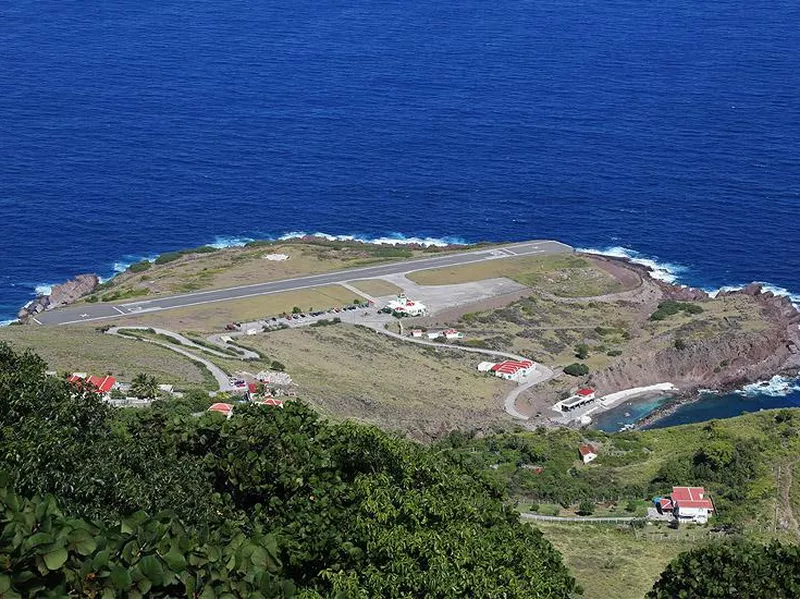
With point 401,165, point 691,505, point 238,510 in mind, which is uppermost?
point 401,165

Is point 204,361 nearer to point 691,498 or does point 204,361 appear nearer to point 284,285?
point 284,285

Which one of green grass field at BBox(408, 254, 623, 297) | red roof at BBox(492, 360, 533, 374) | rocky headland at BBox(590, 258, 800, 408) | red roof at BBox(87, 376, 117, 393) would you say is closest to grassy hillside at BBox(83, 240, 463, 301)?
green grass field at BBox(408, 254, 623, 297)

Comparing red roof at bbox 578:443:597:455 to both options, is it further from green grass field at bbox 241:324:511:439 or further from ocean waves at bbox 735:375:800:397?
ocean waves at bbox 735:375:800:397

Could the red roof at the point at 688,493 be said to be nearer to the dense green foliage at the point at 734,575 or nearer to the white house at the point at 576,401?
the dense green foliage at the point at 734,575

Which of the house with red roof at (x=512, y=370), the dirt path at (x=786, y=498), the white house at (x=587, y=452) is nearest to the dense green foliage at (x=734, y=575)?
the dirt path at (x=786, y=498)

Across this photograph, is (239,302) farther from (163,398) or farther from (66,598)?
(66,598)

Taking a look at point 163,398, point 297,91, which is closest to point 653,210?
point 297,91

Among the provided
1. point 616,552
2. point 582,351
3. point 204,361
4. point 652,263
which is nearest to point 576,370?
point 582,351
